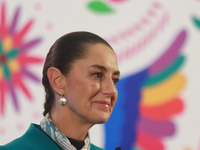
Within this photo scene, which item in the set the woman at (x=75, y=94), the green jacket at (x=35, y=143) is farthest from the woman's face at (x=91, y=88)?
the green jacket at (x=35, y=143)

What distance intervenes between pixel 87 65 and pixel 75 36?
0.13m

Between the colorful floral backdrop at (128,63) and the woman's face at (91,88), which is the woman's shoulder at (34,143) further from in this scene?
the colorful floral backdrop at (128,63)

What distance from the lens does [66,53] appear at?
3.95ft

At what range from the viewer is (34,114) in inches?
73.1

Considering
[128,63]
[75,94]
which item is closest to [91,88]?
[75,94]

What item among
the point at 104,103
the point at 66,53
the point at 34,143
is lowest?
the point at 34,143

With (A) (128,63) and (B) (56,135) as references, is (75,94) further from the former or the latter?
(A) (128,63)

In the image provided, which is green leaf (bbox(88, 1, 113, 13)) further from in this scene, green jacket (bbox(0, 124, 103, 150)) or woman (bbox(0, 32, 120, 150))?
green jacket (bbox(0, 124, 103, 150))

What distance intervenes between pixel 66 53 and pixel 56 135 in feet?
0.86

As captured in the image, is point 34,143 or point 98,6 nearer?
point 34,143

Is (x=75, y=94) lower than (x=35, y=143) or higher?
higher

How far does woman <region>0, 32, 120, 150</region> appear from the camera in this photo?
1.15 meters

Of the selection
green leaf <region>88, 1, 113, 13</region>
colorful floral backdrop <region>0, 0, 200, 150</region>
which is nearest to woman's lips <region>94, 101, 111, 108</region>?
colorful floral backdrop <region>0, 0, 200, 150</region>

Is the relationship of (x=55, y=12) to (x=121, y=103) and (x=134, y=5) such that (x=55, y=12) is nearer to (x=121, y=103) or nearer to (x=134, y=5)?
(x=134, y=5)
